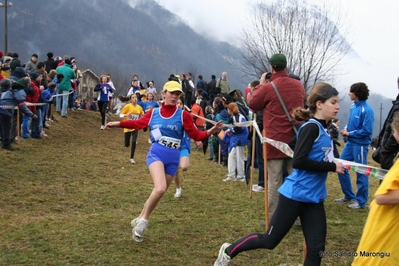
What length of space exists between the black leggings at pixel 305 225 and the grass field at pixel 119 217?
124cm

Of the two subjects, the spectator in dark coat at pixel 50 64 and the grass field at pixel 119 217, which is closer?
the grass field at pixel 119 217

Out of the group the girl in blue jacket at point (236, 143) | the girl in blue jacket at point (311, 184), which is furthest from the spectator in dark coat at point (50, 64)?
the girl in blue jacket at point (311, 184)

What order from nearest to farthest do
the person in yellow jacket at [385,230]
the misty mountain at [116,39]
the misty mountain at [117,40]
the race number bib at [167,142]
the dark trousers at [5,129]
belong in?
the person in yellow jacket at [385,230]
the race number bib at [167,142]
the dark trousers at [5,129]
the misty mountain at [117,40]
the misty mountain at [116,39]

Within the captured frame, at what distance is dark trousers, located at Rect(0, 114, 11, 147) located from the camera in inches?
521

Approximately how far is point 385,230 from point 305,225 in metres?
1.13

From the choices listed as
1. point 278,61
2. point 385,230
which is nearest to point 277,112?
point 278,61

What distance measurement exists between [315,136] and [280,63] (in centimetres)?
248

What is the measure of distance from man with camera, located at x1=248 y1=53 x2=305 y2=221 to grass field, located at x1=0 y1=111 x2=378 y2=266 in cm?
86

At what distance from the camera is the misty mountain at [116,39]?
112938 millimetres

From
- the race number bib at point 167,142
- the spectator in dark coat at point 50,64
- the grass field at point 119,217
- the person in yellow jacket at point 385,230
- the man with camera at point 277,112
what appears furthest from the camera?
the spectator in dark coat at point 50,64

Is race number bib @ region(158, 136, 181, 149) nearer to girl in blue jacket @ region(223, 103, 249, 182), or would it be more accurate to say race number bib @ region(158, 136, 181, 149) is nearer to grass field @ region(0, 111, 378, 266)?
grass field @ region(0, 111, 378, 266)

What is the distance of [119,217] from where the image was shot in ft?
26.2

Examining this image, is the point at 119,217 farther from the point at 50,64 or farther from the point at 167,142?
the point at 50,64

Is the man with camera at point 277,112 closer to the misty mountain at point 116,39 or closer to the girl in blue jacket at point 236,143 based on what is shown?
the girl in blue jacket at point 236,143
